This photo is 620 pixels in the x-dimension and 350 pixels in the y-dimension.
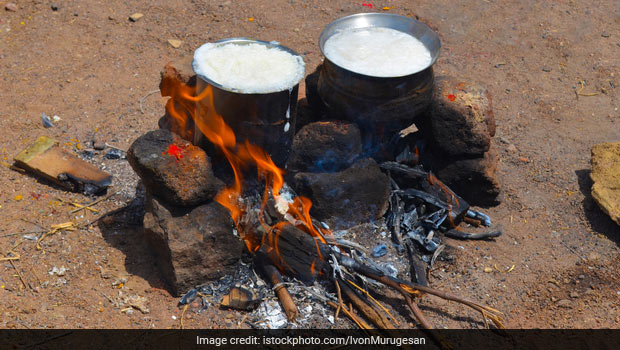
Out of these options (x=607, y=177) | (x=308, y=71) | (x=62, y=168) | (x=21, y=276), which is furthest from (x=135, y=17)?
(x=607, y=177)

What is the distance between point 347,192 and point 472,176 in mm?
A: 1303

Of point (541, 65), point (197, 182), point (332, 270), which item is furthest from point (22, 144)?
point (541, 65)

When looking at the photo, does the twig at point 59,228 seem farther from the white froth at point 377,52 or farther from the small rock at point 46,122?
the white froth at point 377,52

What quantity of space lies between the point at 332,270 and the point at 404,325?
2.29 feet

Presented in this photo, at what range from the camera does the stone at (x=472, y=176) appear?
5.17m

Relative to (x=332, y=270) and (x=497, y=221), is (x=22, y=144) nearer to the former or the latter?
(x=332, y=270)

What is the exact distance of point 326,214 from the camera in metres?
4.78

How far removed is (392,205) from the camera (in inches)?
199

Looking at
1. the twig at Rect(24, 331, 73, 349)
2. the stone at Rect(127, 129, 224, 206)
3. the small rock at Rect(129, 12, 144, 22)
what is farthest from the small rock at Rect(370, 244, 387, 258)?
the small rock at Rect(129, 12, 144, 22)

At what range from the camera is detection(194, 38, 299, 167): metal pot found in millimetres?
4156

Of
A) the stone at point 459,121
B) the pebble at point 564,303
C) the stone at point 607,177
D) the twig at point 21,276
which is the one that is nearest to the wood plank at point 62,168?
the twig at point 21,276

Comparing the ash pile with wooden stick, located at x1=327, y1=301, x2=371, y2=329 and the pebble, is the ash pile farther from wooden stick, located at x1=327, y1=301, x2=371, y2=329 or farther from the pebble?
the pebble

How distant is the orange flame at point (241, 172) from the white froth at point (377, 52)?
1061 millimetres

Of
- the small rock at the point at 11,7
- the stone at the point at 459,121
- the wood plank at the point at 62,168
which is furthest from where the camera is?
the small rock at the point at 11,7
